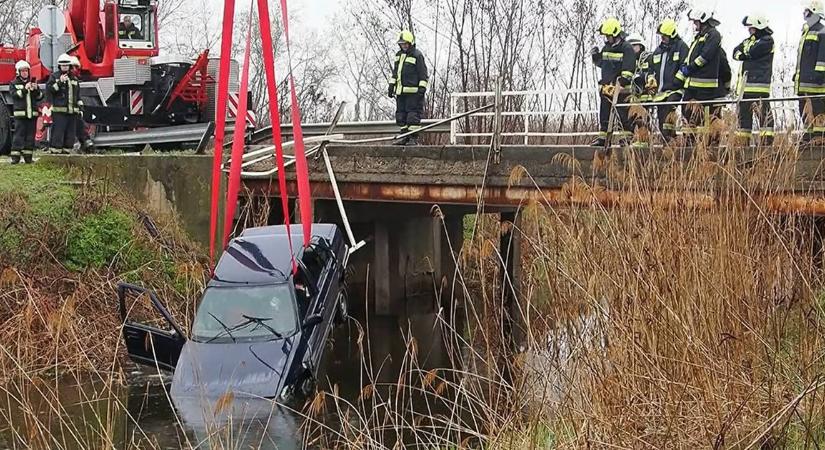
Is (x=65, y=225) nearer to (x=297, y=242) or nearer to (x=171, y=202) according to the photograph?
(x=171, y=202)

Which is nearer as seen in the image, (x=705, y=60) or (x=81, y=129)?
(x=705, y=60)

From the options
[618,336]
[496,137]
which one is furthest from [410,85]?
[618,336]

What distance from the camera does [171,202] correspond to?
1367 cm

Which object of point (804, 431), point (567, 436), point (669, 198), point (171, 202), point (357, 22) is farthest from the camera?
point (357, 22)

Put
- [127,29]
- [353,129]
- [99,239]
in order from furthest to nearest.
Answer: [127,29] → [353,129] → [99,239]

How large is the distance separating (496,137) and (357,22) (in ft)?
45.5

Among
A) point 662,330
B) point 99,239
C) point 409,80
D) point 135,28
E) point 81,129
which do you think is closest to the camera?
point 662,330

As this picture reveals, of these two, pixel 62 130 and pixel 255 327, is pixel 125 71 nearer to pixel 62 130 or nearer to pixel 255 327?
pixel 62 130

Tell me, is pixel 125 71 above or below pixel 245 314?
above

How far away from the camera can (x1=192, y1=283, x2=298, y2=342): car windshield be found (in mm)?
9430

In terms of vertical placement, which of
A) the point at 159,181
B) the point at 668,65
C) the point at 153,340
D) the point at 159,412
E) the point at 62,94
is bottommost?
the point at 159,412

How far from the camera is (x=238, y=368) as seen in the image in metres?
8.96

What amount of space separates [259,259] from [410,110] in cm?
390

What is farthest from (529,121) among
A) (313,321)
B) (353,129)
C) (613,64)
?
(313,321)
